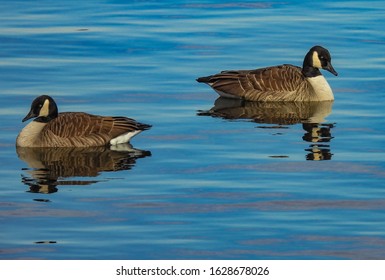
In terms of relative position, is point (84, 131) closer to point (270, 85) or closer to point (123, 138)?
point (123, 138)

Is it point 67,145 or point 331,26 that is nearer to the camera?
point 67,145

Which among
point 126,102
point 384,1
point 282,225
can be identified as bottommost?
point 282,225

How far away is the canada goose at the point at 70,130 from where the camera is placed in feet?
76.0

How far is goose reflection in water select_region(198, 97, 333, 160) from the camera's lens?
80.0 ft

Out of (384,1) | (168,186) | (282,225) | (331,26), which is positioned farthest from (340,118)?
(384,1)

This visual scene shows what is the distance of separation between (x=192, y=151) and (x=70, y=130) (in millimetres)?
2077

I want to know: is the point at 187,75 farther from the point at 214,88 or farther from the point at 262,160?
the point at 262,160

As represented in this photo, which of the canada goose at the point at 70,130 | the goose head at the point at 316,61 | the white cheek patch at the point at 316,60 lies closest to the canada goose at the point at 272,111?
the goose head at the point at 316,61

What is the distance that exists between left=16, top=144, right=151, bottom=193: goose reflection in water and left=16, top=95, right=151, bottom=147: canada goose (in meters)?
0.11

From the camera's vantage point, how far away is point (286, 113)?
26.9 meters

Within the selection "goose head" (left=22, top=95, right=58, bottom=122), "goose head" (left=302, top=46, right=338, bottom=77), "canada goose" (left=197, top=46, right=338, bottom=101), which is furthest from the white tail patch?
"goose head" (left=302, top=46, right=338, bottom=77)

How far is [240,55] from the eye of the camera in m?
32.7

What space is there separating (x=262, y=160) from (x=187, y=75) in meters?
8.41

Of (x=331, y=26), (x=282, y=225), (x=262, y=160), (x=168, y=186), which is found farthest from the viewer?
(x=331, y=26)
